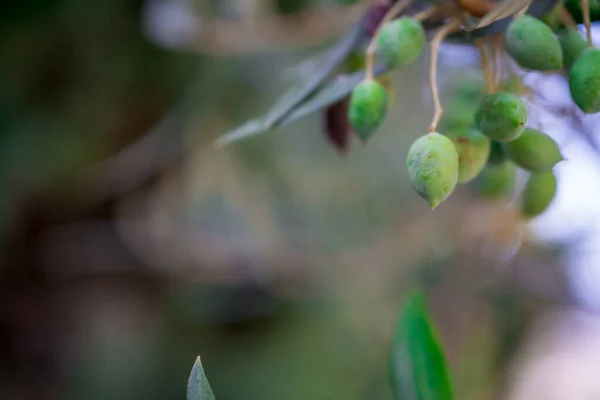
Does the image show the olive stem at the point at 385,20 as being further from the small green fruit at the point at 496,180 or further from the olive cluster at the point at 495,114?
the small green fruit at the point at 496,180

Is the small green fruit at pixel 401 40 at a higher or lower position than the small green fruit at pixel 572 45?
higher

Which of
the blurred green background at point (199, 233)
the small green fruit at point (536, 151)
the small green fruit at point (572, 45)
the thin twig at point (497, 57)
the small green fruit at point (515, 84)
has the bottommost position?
the small green fruit at point (536, 151)

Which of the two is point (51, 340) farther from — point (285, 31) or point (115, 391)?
Result: point (285, 31)

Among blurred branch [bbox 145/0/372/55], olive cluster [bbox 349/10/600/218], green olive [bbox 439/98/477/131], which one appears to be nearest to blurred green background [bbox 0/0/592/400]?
blurred branch [bbox 145/0/372/55]

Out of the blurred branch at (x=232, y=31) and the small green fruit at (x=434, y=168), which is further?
the blurred branch at (x=232, y=31)

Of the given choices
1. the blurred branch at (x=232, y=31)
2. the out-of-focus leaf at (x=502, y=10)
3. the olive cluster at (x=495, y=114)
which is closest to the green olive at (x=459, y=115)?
the olive cluster at (x=495, y=114)

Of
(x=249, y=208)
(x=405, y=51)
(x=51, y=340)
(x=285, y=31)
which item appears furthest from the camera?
(x=51, y=340)

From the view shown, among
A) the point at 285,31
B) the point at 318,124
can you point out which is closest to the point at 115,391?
the point at 318,124
